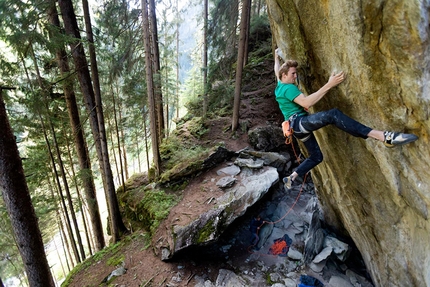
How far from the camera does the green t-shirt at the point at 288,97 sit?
3.95 meters

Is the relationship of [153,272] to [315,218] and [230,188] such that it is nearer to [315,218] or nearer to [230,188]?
[230,188]

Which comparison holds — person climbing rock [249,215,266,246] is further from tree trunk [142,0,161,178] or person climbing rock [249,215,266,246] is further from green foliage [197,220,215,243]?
tree trunk [142,0,161,178]

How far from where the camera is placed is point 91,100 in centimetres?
813

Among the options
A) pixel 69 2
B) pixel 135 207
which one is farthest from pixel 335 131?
pixel 69 2

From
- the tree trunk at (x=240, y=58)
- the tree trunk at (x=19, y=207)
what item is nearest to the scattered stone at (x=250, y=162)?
the tree trunk at (x=240, y=58)

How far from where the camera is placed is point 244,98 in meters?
13.4

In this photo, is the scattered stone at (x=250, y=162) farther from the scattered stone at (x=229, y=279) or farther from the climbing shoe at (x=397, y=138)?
the climbing shoe at (x=397, y=138)

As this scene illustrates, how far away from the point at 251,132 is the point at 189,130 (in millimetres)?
3568

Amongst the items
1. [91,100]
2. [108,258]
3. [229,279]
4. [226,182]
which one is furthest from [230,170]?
[91,100]

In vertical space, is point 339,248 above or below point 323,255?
above

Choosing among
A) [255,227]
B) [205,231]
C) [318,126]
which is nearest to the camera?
[318,126]

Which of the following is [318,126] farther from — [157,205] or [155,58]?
[155,58]

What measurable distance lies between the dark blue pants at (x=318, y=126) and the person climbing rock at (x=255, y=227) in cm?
377

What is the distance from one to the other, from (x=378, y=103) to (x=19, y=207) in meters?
6.75
